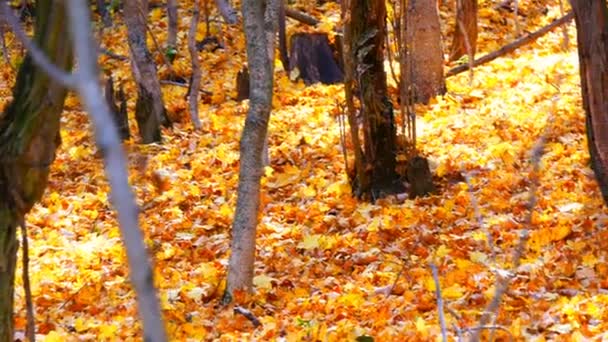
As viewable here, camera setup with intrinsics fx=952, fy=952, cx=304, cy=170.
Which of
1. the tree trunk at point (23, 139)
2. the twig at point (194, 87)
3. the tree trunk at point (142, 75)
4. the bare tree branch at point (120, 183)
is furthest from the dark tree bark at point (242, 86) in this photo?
the bare tree branch at point (120, 183)

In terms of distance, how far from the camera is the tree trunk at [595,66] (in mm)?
5727

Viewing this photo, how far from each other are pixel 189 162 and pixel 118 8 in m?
9.18

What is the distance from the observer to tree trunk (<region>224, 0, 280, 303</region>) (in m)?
5.77

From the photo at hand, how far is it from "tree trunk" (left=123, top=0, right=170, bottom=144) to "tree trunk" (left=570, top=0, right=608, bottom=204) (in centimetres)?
630

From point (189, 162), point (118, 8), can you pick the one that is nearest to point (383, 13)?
point (189, 162)

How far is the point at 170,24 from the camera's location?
50.8 ft

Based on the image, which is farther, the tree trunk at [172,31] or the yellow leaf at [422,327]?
the tree trunk at [172,31]

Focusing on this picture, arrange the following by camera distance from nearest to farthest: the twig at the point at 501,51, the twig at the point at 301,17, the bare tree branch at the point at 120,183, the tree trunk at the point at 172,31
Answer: the bare tree branch at the point at 120,183, the twig at the point at 501,51, the tree trunk at the point at 172,31, the twig at the point at 301,17

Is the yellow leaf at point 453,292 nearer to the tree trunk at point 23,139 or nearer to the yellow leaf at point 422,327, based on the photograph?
the yellow leaf at point 422,327

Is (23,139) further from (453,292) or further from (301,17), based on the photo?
(301,17)

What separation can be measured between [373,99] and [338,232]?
131 cm

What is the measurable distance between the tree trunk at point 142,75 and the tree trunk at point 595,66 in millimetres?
6304

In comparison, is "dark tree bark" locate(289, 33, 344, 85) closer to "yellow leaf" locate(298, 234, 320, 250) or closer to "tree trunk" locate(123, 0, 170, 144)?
"tree trunk" locate(123, 0, 170, 144)

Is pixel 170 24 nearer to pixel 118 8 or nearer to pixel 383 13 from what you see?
pixel 118 8
